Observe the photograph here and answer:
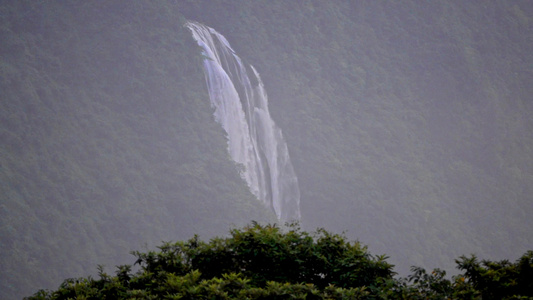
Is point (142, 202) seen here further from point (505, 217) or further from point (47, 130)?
point (505, 217)

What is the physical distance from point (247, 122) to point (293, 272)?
2276 centimetres

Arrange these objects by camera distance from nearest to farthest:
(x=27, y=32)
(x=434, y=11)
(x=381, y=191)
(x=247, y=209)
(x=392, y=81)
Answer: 1. (x=27, y=32)
2. (x=247, y=209)
3. (x=381, y=191)
4. (x=392, y=81)
5. (x=434, y=11)

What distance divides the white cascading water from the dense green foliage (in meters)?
20.5

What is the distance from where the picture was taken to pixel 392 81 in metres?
41.5

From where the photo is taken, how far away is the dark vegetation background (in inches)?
833

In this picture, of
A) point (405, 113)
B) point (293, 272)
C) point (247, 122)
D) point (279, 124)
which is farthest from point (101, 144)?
point (405, 113)

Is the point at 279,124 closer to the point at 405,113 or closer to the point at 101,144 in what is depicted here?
the point at 405,113

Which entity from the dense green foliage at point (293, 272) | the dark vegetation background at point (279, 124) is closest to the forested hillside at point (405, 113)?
the dark vegetation background at point (279, 124)

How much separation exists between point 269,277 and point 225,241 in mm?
738

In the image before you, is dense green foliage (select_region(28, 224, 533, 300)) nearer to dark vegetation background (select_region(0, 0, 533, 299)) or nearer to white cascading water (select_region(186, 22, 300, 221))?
dark vegetation background (select_region(0, 0, 533, 299))

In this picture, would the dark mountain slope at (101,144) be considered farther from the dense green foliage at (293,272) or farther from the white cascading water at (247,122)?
the dense green foliage at (293,272)

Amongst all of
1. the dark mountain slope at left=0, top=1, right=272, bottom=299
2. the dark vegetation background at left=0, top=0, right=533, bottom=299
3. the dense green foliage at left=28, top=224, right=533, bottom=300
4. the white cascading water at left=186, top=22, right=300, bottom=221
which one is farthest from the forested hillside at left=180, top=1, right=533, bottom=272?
the dense green foliage at left=28, top=224, right=533, bottom=300

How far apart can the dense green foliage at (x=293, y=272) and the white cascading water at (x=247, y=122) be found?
2055cm

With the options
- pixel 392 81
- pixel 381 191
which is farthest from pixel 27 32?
pixel 392 81
